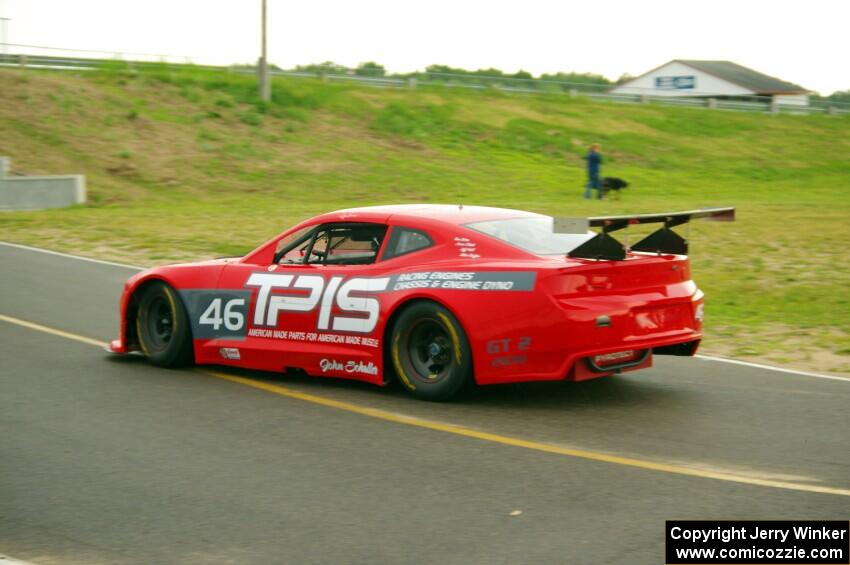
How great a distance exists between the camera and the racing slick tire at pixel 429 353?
8008mm

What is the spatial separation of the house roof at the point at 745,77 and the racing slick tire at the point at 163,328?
Result: 85.7m

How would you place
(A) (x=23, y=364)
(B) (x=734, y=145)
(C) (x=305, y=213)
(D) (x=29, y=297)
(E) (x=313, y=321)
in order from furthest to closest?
(B) (x=734, y=145)
(C) (x=305, y=213)
(D) (x=29, y=297)
(A) (x=23, y=364)
(E) (x=313, y=321)

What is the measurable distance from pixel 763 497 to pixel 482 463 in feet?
5.20

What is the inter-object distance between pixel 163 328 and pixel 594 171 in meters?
23.2

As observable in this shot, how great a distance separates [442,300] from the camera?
8.02 meters

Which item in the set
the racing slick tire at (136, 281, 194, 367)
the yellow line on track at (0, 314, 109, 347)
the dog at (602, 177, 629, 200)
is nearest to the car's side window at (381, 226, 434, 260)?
the racing slick tire at (136, 281, 194, 367)

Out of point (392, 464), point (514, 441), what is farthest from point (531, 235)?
point (392, 464)

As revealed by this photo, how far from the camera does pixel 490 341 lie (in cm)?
782

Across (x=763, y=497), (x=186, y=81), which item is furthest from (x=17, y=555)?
(x=186, y=81)

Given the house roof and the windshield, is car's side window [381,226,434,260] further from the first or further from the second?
the house roof

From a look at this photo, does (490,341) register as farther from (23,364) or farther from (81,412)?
(23,364)

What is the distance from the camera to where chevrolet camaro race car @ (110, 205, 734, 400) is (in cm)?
775

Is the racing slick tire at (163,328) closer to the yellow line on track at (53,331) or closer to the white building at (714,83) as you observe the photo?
the yellow line on track at (53,331)

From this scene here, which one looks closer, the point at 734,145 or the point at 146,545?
the point at 146,545
